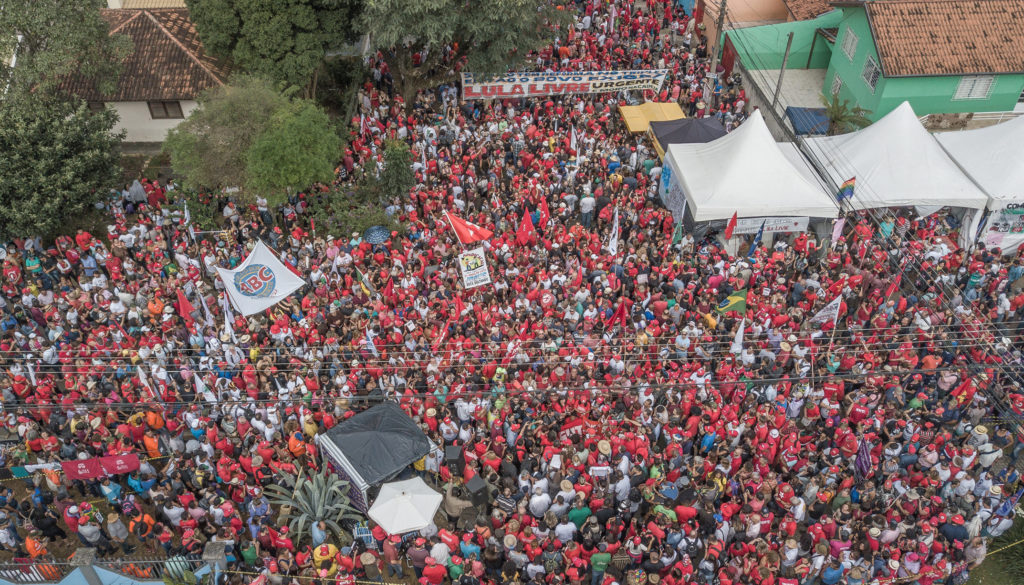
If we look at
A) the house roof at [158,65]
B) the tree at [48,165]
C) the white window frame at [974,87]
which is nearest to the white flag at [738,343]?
the white window frame at [974,87]

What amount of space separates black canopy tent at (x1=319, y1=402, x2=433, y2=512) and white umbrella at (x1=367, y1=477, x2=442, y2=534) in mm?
368

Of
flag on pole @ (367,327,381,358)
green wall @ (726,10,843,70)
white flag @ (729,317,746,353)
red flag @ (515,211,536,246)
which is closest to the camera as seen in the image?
white flag @ (729,317,746,353)

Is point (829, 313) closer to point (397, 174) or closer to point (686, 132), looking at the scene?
point (686, 132)

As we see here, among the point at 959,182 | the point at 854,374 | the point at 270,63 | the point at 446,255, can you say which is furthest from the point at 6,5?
the point at 959,182

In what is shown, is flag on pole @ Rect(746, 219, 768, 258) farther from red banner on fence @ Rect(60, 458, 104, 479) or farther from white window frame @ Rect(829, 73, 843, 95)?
red banner on fence @ Rect(60, 458, 104, 479)

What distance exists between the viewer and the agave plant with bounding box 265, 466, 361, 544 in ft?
47.1

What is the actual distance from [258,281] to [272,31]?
1006 cm

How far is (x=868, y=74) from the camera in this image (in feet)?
85.6

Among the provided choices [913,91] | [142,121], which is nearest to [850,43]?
[913,91]

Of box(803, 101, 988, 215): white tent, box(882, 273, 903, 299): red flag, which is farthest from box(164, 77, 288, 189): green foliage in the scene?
box(882, 273, 903, 299): red flag

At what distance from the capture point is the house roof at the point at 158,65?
25.3 m

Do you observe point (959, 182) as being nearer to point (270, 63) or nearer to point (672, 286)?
point (672, 286)

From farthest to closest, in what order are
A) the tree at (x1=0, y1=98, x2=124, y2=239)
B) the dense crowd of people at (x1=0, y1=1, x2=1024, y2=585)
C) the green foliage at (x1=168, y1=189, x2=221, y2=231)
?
1. the green foliage at (x1=168, y1=189, x2=221, y2=231)
2. the tree at (x1=0, y1=98, x2=124, y2=239)
3. the dense crowd of people at (x1=0, y1=1, x2=1024, y2=585)

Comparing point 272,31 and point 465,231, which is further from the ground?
point 272,31
